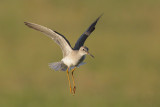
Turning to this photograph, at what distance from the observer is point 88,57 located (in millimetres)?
17047

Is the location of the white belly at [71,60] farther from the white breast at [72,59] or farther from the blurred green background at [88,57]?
the blurred green background at [88,57]

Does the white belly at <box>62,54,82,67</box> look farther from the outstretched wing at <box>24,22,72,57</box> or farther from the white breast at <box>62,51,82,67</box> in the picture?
the outstretched wing at <box>24,22,72,57</box>

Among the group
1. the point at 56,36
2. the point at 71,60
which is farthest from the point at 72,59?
the point at 56,36

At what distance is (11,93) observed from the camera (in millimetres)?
13555

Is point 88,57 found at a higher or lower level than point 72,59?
higher

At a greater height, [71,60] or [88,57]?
[88,57]

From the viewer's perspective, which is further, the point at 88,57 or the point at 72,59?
the point at 88,57

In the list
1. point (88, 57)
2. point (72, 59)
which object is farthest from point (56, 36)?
point (88, 57)

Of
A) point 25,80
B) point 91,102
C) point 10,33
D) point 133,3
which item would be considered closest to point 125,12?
point 133,3

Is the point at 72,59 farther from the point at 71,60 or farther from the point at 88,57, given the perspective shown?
the point at 88,57

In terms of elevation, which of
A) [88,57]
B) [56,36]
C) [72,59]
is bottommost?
[72,59]

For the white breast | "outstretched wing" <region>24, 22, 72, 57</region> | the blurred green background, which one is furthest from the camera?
the blurred green background

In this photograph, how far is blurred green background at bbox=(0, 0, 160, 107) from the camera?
526 inches

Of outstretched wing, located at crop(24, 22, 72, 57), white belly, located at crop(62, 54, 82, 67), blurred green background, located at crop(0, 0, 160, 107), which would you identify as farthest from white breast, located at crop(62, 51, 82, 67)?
blurred green background, located at crop(0, 0, 160, 107)
